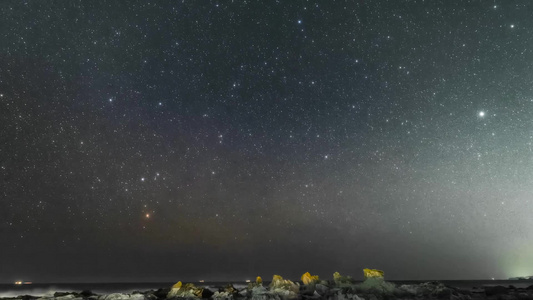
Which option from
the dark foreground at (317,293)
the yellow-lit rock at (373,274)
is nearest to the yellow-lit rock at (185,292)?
the dark foreground at (317,293)

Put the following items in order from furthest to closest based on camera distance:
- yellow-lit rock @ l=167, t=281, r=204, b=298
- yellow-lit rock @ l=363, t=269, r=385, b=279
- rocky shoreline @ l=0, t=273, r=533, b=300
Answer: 1. yellow-lit rock @ l=363, t=269, r=385, b=279
2. yellow-lit rock @ l=167, t=281, r=204, b=298
3. rocky shoreline @ l=0, t=273, r=533, b=300

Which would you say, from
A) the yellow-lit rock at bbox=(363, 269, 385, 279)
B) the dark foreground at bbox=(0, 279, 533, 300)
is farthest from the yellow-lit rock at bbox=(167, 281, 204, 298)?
the yellow-lit rock at bbox=(363, 269, 385, 279)

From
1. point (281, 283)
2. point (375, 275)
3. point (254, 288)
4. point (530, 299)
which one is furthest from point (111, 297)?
point (530, 299)

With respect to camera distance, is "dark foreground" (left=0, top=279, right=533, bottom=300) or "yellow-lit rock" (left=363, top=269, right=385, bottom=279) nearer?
"dark foreground" (left=0, top=279, right=533, bottom=300)

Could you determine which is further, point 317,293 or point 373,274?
point 373,274

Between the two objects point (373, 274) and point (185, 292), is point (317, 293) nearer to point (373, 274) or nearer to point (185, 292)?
point (373, 274)

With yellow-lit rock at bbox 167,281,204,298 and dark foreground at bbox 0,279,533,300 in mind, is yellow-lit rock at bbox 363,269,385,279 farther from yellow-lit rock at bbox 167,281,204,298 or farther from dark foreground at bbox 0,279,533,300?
yellow-lit rock at bbox 167,281,204,298

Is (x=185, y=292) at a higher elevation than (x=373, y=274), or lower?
lower

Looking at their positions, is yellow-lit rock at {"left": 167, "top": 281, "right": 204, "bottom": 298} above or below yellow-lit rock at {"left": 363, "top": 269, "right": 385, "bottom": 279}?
below

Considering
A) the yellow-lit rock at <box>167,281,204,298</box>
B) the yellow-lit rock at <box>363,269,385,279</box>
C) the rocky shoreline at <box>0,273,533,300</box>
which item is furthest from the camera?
the yellow-lit rock at <box>363,269,385,279</box>

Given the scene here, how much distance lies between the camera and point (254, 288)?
99.4 feet

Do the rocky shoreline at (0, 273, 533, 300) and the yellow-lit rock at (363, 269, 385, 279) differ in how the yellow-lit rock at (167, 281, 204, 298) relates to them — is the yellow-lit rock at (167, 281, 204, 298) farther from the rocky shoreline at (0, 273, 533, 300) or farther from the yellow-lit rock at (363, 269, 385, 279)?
the yellow-lit rock at (363, 269, 385, 279)

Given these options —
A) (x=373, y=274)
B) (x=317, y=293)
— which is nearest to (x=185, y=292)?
(x=317, y=293)

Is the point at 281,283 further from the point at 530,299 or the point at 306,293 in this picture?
the point at 530,299
